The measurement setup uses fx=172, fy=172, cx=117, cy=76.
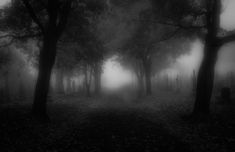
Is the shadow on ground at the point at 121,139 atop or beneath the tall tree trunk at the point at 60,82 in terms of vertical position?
beneath

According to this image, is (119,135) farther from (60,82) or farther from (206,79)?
(60,82)

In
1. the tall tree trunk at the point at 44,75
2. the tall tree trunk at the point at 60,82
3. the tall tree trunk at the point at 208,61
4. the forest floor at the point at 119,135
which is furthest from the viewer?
the tall tree trunk at the point at 60,82

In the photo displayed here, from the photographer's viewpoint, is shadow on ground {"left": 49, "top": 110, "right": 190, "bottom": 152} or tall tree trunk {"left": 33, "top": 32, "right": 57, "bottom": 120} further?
tall tree trunk {"left": 33, "top": 32, "right": 57, "bottom": 120}

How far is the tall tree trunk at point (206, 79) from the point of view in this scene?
1008 cm

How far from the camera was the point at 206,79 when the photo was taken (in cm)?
1033

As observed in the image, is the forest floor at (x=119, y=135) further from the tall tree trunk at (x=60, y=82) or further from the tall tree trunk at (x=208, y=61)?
the tall tree trunk at (x=60, y=82)

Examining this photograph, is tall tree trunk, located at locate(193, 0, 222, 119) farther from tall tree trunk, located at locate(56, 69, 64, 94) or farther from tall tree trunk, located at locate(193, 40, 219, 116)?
tall tree trunk, located at locate(56, 69, 64, 94)

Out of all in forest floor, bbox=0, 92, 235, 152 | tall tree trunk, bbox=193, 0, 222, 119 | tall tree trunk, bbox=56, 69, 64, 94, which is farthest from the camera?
tall tree trunk, bbox=56, 69, 64, 94

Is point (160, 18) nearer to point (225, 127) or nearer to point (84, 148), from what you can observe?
point (225, 127)

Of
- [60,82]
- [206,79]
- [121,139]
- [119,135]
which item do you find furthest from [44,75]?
[60,82]

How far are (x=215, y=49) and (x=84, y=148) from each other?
8908 mm

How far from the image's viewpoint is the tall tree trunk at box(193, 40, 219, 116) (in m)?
10.1

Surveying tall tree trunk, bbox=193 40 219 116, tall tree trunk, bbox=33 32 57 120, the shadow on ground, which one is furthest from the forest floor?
tall tree trunk, bbox=33 32 57 120

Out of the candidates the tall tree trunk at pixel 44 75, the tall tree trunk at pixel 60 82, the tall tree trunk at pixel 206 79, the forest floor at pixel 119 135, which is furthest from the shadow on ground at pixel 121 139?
the tall tree trunk at pixel 60 82
